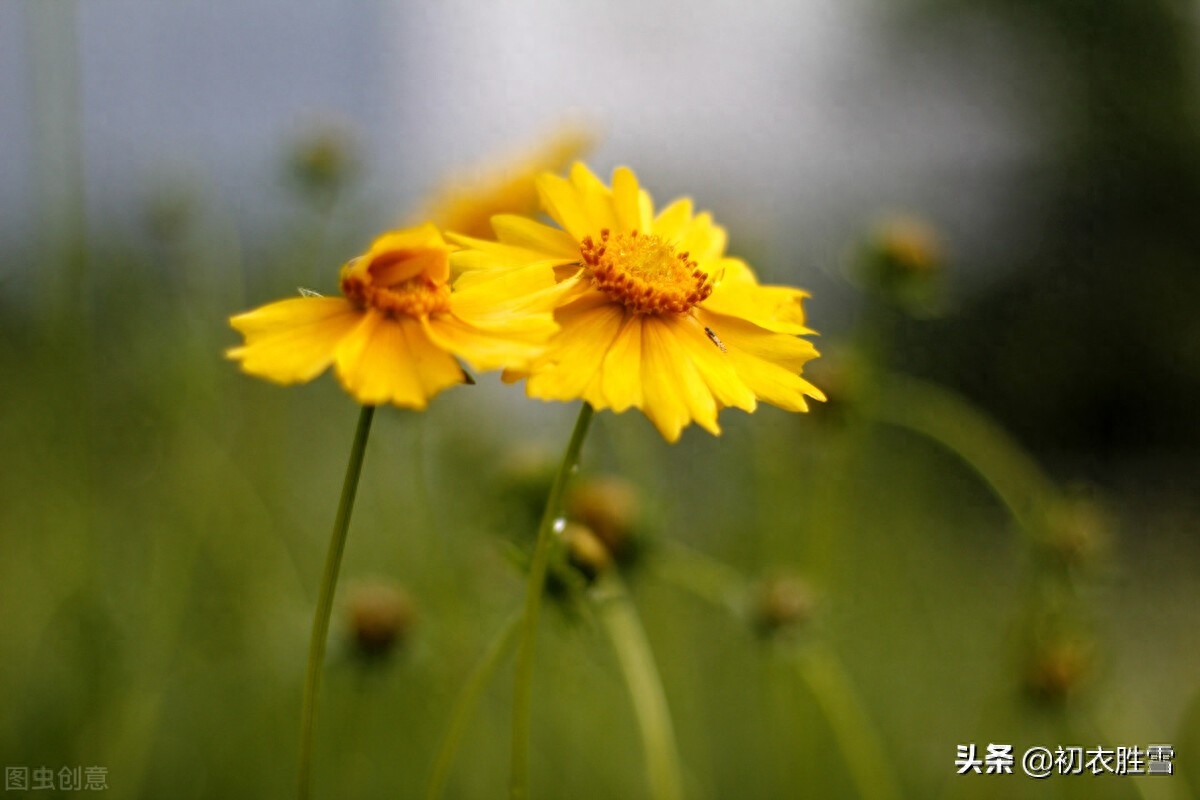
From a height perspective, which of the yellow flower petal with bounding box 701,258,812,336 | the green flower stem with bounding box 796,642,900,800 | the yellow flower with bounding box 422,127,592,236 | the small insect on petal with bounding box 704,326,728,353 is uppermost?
the yellow flower with bounding box 422,127,592,236

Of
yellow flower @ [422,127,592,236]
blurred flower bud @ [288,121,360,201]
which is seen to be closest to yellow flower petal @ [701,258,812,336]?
yellow flower @ [422,127,592,236]

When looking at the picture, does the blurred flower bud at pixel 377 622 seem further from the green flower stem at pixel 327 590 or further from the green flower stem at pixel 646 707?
the green flower stem at pixel 327 590

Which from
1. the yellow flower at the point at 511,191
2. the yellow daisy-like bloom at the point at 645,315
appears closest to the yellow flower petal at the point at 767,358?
the yellow daisy-like bloom at the point at 645,315

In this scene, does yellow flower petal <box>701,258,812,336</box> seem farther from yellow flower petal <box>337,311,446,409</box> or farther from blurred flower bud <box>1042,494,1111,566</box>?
blurred flower bud <box>1042,494,1111,566</box>

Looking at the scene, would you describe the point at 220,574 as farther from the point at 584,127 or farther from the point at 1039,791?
the point at 1039,791

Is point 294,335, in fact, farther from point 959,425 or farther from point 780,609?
point 959,425
